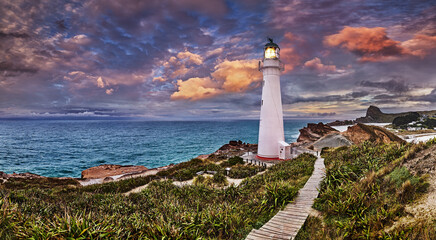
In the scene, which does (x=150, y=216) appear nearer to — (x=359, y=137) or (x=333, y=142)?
(x=333, y=142)

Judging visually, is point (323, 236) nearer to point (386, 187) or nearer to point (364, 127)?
point (386, 187)

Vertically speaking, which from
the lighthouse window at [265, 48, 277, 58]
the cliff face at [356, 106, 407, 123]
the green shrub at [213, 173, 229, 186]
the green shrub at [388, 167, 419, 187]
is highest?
the lighthouse window at [265, 48, 277, 58]

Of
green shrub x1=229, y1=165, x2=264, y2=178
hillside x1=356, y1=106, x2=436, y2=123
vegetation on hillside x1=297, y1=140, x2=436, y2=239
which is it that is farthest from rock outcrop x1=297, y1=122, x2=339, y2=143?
hillside x1=356, y1=106, x2=436, y2=123

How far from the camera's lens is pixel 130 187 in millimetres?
14727

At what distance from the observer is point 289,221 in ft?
22.1

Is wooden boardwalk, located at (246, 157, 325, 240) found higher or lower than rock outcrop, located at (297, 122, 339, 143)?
lower

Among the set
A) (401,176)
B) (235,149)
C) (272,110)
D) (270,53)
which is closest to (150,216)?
(401,176)

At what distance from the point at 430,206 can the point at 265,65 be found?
16905mm

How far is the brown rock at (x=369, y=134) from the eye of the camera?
24773 mm

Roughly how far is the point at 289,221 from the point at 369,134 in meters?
26.8

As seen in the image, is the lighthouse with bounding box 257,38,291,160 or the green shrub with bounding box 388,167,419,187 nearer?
the green shrub with bounding box 388,167,419,187

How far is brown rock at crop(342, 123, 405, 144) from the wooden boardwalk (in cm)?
Result: 2227

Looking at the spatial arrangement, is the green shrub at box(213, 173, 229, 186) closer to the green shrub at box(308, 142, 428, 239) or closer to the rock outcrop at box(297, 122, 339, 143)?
the green shrub at box(308, 142, 428, 239)

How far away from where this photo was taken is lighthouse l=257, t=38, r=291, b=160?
65.9 ft
